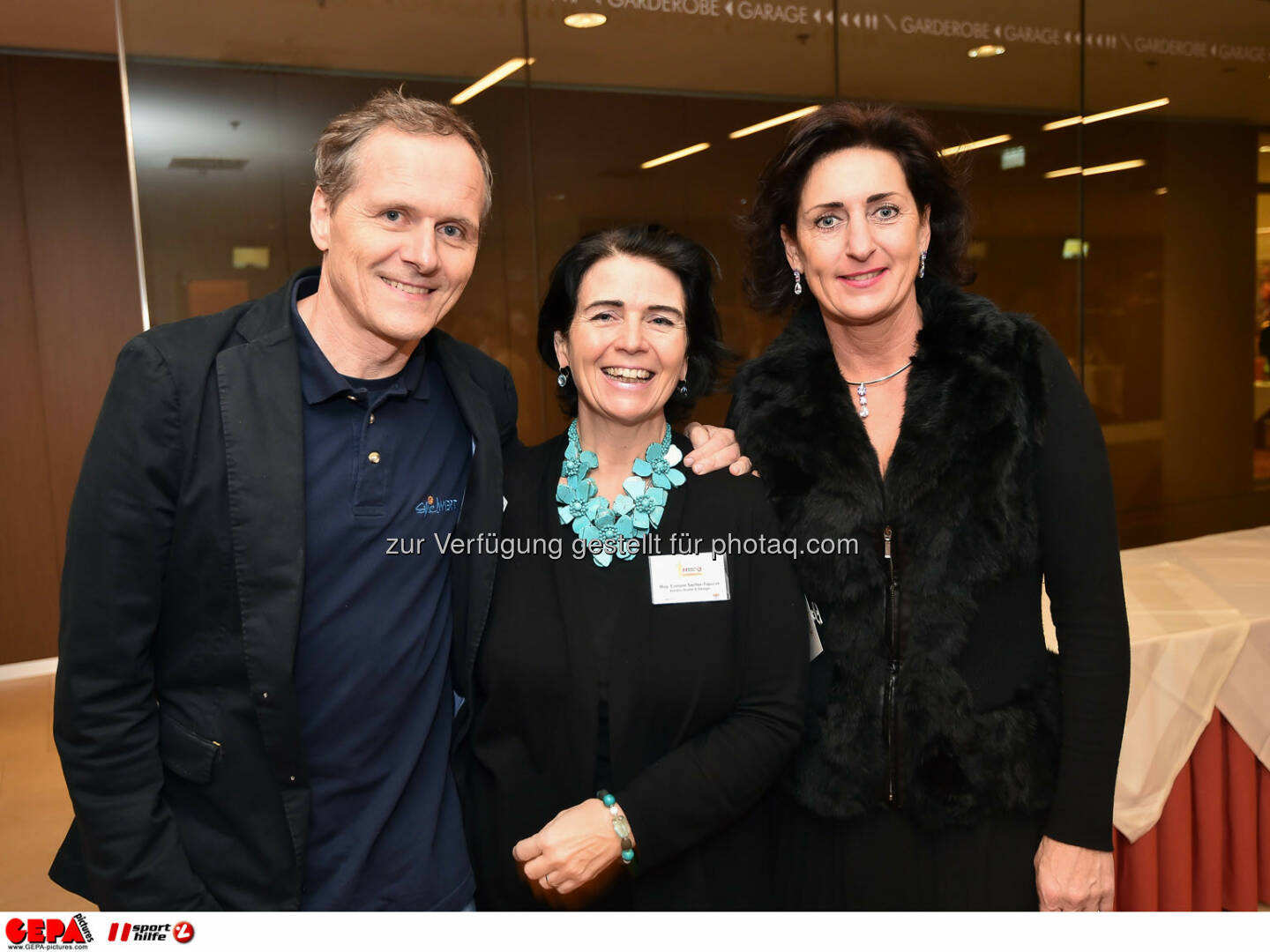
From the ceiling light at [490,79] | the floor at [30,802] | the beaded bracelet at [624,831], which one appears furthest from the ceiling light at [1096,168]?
the beaded bracelet at [624,831]

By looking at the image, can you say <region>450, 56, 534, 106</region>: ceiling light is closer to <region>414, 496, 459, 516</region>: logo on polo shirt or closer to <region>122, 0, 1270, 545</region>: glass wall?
<region>122, 0, 1270, 545</region>: glass wall

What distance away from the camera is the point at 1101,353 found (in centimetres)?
563

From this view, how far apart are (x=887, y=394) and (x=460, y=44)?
2.87m

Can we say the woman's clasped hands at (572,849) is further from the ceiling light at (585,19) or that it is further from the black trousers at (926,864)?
the ceiling light at (585,19)

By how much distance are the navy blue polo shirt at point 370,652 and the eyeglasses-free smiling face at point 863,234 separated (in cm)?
81

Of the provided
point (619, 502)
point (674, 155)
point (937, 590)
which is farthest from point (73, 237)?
point (937, 590)

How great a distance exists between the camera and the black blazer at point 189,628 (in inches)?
52.7

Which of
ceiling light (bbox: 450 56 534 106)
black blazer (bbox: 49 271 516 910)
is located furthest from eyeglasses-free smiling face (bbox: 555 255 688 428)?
ceiling light (bbox: 450 56 534 106)

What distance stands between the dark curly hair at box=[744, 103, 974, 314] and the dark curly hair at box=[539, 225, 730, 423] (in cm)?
19

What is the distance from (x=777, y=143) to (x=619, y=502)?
10.8 ft
